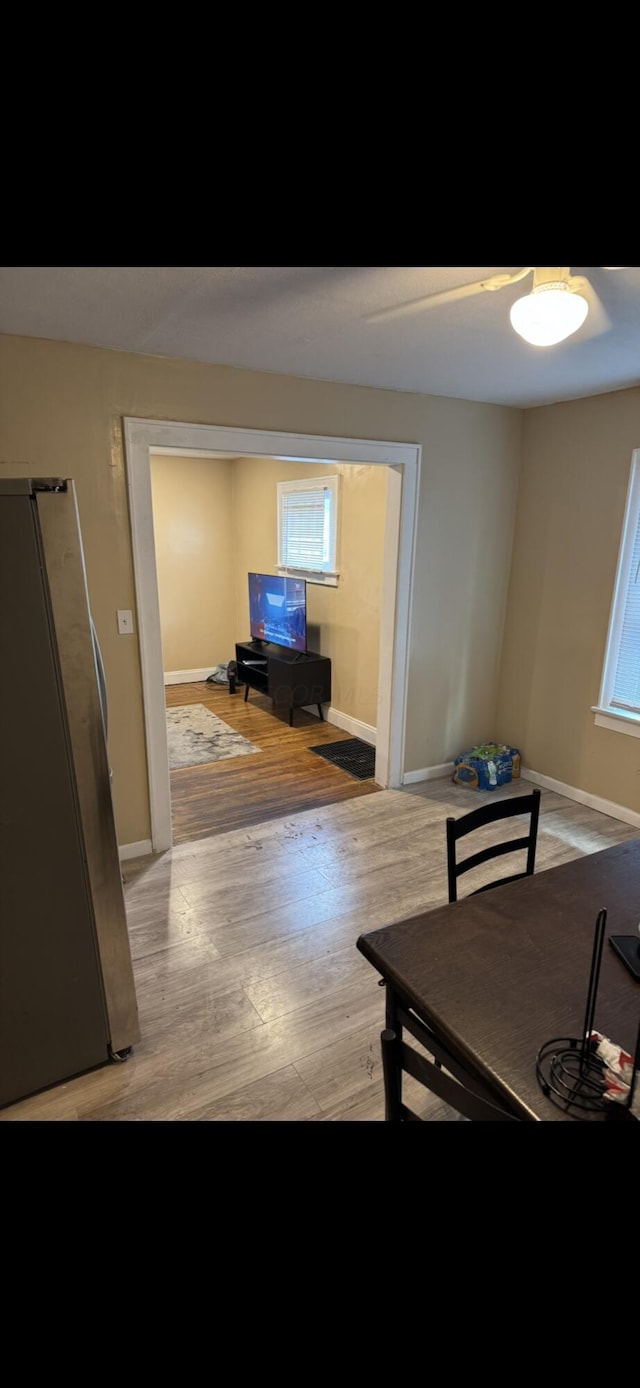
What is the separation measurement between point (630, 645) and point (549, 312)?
92.6 inches

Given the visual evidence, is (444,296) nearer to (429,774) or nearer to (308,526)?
(429,774)

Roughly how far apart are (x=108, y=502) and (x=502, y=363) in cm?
192

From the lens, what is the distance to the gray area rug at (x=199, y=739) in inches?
173

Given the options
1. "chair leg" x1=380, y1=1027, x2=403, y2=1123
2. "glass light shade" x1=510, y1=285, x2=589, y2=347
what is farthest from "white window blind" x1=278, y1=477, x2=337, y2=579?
"chair leg" x1=380, y1=1027, x2=403, y2=1123

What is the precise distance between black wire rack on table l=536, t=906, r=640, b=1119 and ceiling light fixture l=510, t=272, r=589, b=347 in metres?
1.44

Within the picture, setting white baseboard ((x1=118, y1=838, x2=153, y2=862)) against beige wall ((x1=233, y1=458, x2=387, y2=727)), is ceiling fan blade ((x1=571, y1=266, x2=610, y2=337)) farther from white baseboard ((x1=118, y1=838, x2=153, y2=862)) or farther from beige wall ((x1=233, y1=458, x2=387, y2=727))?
white baseboard ((x1=118, y1=838, x2=153, y2=862))

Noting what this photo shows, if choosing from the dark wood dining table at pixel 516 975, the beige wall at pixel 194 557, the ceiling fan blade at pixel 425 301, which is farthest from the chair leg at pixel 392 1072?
the beige wall at pixel 194 557

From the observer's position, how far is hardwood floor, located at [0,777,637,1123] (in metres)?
1.69

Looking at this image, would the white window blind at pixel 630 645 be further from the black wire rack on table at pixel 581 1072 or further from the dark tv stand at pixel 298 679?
the black wire rack on table at pixel 581 1072

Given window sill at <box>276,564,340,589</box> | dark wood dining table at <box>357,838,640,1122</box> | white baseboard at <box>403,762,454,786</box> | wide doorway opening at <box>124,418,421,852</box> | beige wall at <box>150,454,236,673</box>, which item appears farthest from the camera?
beige wall at <box>150,454,236,673</box>

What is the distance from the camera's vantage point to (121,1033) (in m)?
1.82
